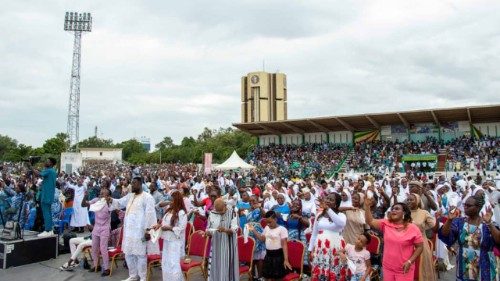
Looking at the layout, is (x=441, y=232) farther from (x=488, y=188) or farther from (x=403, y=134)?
(x=403, y=134)

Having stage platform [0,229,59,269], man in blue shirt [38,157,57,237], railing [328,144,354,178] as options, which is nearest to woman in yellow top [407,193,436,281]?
man in blue shirt [38,157,57,237]

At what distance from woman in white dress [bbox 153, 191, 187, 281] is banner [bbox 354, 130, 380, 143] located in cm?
3241

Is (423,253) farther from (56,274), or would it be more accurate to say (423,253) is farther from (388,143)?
(388,143)

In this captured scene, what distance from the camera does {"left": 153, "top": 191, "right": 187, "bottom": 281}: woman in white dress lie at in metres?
5.55

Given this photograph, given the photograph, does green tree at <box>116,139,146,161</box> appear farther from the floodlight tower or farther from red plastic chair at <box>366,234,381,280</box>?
red plastic chair at <box>366,234,381,280</box>

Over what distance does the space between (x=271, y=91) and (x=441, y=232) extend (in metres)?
88.8

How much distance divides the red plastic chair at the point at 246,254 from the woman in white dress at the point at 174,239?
90cm

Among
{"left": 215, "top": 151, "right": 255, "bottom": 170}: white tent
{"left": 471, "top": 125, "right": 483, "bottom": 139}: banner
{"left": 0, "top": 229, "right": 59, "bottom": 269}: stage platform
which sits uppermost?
{"left": 471, "top": 125, "right": 483, "bottom": 139}: banner

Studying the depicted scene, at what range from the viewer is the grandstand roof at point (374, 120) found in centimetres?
3000

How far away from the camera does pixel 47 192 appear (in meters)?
7.81

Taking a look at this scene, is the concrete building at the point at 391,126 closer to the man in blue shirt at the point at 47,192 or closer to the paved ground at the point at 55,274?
the paved ground at the point at 55,274

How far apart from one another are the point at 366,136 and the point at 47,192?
32.0 metres

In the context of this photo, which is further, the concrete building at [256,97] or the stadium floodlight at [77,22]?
the concrete building at [256,97]

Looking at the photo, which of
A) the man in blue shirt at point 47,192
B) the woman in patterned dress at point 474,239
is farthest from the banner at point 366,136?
the woman in patterned dress at point 474,239
